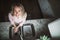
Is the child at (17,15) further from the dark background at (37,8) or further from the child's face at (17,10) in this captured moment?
the dark background at (37,8)

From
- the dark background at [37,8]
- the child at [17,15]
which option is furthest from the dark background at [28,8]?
the child at [17,15]

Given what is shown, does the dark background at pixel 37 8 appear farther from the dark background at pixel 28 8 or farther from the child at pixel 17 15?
the child at pixel 17 15

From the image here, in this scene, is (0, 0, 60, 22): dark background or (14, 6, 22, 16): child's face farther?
(0, 0, 60, 22): dark background

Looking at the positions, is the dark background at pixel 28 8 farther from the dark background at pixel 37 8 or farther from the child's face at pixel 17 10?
the child's face at pixel 17 10

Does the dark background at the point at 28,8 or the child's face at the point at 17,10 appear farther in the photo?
the dark background at the point at 28,8

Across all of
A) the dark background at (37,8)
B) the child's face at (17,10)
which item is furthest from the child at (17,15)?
the dark background at (37,8)

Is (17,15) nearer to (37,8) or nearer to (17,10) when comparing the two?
(17,10)

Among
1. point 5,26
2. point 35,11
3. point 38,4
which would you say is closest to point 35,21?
point 5,26

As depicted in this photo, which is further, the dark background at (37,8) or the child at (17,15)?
the dark background at (37,8)

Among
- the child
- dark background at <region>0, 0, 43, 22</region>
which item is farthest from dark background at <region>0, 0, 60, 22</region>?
the child

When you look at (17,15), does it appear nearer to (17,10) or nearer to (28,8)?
(17,10)

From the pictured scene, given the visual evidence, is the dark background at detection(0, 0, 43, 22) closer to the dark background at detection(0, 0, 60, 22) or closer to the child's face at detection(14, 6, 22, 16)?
the dark background at detection(0, 0, 60, 22)

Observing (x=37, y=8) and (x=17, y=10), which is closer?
(x=17, y=10)

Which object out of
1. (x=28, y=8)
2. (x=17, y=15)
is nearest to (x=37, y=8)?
(x=28, y=8)
